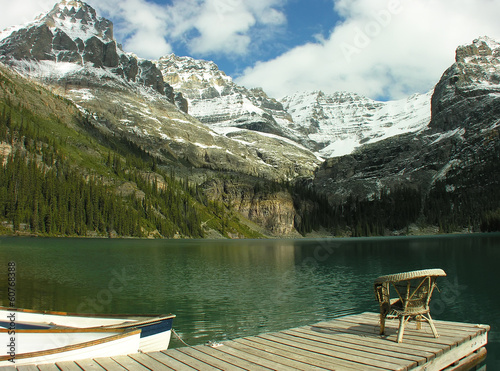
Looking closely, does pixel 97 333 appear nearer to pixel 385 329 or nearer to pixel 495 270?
pixel 385 329

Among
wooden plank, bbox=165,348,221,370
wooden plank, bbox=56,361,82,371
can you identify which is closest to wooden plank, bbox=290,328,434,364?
wooden plank, bbox=165,348,221,370

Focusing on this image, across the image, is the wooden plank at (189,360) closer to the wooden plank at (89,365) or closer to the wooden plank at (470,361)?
the wooden plank at (89,365)

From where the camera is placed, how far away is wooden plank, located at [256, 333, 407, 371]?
477 inches

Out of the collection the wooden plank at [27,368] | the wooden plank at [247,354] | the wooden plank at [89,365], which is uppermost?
the wooden plank at [27,368]

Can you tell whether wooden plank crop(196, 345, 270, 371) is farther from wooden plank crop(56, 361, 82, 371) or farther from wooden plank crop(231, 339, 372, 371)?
wooden plank crop(56, 361, 82, 371)

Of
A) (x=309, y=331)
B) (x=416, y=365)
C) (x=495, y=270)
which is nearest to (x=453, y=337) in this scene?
(x=416, y=365)

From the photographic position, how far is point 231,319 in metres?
26.9

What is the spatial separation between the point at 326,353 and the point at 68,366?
836cm

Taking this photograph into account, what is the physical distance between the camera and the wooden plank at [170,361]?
11.9 meters

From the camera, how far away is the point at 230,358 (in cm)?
1298

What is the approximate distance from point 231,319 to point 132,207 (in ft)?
578

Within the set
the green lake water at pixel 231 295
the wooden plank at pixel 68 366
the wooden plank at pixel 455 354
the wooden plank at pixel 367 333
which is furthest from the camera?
the green lake water at pixel 231 295

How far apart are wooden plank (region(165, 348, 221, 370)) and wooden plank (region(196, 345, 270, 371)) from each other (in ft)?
2.48

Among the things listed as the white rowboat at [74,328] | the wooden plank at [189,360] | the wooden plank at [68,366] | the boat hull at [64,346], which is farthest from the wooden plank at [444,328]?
the wooden plank at [68,366]
